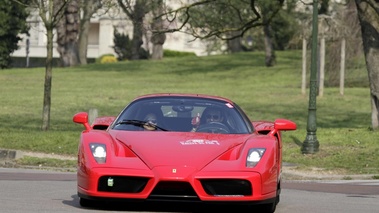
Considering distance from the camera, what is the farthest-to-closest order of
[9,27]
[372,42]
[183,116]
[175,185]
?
1. [9,27]
2. [372,42]
3. [183,116]
4. [175,185]

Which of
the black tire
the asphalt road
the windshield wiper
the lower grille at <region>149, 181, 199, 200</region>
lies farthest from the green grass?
the lower grille at <region>149, 181, 199, 200</region>

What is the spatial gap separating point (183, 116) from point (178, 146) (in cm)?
114

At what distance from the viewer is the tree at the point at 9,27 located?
218 ft

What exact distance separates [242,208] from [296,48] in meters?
61.1

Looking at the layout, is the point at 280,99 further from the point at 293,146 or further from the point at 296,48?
the point at 296,48

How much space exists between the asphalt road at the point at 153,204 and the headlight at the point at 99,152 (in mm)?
587

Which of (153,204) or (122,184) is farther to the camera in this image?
(153,204)

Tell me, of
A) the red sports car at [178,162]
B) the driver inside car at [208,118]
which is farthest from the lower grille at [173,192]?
the driver inside car at [208,118]

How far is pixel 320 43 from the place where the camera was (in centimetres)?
4028

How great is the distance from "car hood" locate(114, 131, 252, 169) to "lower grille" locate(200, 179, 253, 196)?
0.20 meters

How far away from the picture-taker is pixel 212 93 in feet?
149

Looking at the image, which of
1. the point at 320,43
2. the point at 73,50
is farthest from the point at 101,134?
the point at 73,50

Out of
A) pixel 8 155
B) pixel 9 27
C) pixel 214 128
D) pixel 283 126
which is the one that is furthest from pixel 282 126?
pixel 9 27

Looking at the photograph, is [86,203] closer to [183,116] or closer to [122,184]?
[122,184]
